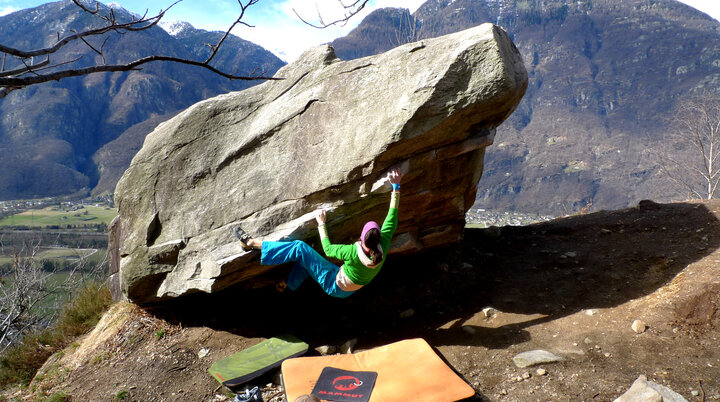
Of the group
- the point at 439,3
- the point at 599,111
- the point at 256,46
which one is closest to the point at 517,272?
the point at 599,111

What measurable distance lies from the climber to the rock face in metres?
0.28

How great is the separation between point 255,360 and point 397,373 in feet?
7.43

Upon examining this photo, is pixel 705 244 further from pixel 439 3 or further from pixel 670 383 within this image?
pixel 439 3

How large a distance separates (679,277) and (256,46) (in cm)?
17883

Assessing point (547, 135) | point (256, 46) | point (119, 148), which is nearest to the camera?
point (547, 135)

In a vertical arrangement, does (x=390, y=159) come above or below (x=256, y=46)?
below

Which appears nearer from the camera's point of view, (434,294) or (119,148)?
(434,294)

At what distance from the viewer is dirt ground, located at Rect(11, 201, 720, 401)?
4922 mm

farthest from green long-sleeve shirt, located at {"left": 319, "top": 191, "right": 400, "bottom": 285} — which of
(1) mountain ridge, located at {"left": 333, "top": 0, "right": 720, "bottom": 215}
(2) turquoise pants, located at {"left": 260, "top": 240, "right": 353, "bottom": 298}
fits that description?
(1) mountain ridge, located at {"left": 333, "top": 0, "right": 720, "bottom": 215}

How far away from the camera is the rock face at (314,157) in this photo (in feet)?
19.3

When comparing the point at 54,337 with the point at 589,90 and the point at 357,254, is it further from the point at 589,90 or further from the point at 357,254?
the point at 589,90

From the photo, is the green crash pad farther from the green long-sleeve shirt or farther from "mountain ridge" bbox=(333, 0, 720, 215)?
"mountain ridge" bbox=(333, 0, 720, 215)

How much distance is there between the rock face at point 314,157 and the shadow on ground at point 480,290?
3.06 ft

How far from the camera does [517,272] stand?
812 centimetres
